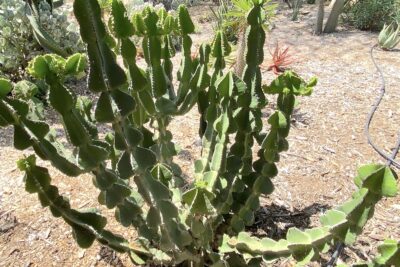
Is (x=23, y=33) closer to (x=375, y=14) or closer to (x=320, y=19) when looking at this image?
(x=320, y=19)

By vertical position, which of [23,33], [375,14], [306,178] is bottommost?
[375,14]

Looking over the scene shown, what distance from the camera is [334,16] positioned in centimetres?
534

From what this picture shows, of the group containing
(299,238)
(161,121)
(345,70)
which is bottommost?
(345,70)

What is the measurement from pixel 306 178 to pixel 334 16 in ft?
12.7

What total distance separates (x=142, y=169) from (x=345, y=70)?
11.3 ft

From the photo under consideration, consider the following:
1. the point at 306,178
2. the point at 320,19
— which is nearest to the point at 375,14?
the point at 320,19

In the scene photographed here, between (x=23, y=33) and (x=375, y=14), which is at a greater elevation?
→ (x=23, y=33)

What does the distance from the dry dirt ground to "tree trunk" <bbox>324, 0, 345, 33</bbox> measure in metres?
1.43

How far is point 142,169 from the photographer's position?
112 centimetres

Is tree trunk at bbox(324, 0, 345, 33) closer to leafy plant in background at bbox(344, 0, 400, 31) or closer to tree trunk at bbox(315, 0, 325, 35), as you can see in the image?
tree trunk at bbox(315, 0, 325, 35)

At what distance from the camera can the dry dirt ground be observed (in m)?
1.74

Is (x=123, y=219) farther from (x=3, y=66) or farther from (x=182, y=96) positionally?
(x=3, y=66)

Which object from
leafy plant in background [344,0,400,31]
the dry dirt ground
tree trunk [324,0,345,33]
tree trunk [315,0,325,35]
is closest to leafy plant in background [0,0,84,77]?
the dry dirt ground

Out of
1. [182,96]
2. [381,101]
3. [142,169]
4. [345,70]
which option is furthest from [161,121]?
[345,70]
